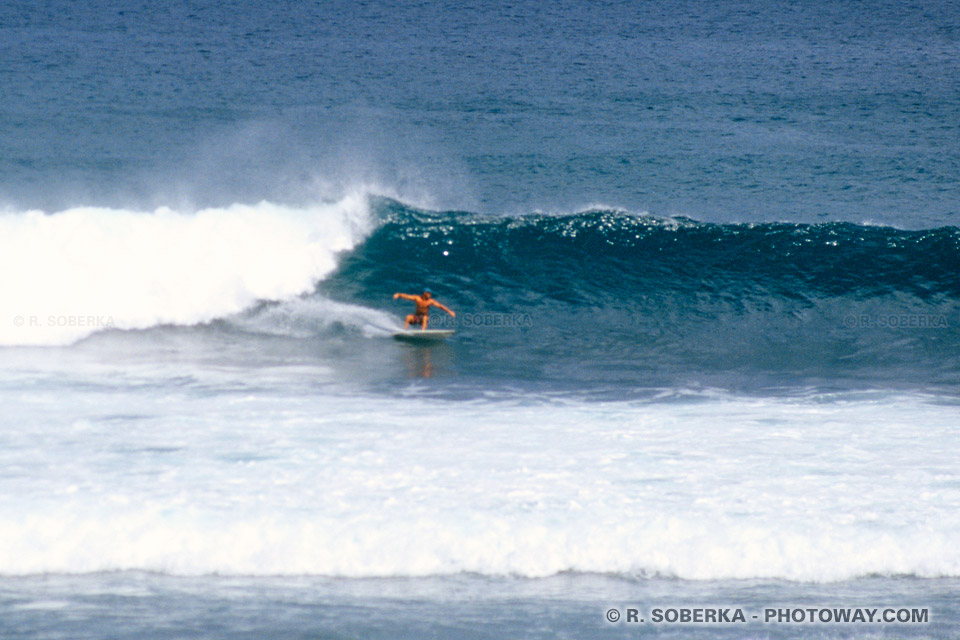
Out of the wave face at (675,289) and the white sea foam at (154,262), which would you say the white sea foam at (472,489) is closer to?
the wave face at (675,289)

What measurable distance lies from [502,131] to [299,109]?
5.94m

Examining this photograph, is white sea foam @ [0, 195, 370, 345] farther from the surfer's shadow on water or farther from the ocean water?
the surfer's shadow on water

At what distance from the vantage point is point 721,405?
1053cm

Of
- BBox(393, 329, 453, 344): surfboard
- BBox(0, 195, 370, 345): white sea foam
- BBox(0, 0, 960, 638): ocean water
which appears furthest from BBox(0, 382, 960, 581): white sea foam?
BBox(0, 195, 370, 345): white sea foam

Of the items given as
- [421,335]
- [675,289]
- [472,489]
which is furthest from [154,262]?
[472,489]

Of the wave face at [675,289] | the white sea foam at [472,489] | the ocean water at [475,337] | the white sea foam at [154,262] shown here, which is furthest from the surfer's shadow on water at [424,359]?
the white sea foam at [154,262]

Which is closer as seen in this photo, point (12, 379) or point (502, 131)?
point (12, 379)

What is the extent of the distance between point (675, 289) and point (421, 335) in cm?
478

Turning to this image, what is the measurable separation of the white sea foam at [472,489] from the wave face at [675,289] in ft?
9.63

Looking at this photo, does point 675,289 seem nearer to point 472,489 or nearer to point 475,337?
point 475,337

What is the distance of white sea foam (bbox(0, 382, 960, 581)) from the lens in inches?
261

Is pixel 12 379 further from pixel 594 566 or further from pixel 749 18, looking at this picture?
pixel 749 18

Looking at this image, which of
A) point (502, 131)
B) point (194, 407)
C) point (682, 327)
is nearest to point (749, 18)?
point (502, 131)

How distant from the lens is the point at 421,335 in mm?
13422
